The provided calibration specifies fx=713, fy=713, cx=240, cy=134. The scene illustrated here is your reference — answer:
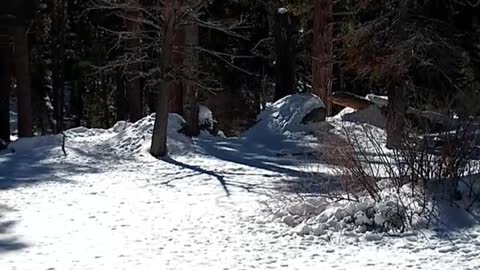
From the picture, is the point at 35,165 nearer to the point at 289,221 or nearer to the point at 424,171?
the point at 289,221

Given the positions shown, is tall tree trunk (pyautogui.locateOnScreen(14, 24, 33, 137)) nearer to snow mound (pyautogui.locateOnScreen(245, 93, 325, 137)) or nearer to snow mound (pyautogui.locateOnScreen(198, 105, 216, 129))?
snow mound (pyautogui.locateOnScreen(198, 105, 216, 129))

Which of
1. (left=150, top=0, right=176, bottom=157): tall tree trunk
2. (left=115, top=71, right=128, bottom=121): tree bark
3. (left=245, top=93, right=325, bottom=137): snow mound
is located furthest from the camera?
(left=115, top=71, right=128, bottom=121): tree bark

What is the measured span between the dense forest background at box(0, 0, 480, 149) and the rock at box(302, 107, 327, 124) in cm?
126

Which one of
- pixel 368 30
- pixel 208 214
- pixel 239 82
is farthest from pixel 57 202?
pixel 239 82

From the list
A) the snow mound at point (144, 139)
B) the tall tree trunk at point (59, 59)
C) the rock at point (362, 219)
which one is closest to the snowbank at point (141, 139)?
the snow mound at point (144, 139)

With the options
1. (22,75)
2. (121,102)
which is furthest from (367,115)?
(121,102)

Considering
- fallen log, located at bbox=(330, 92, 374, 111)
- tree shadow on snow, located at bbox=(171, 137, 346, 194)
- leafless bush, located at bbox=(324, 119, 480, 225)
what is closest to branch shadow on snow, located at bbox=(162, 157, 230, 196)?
tree shadow on snow, located at bbox=(171, 137, 346, 194)

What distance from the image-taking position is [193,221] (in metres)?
8.20

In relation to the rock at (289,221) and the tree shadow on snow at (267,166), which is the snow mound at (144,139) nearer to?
the tree shadow on snow at (267,166)

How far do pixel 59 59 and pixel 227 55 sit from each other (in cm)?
1474

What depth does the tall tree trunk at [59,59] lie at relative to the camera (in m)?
29.7

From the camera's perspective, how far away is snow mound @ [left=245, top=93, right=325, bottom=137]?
1722 centimetres

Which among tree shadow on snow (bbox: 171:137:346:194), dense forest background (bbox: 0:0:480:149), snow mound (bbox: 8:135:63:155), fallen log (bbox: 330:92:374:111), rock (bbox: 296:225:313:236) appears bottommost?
rock (bbox: 296:225:313:236)

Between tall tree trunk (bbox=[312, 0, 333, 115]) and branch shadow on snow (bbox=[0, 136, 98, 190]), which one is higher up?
tall tree trunk (bbox=[312, 0, 333, 115])
